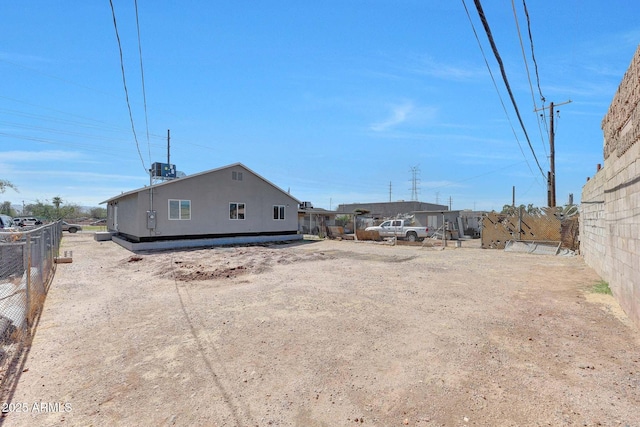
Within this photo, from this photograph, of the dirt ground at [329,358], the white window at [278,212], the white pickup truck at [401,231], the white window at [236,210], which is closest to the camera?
the dirt ground at [329,358]

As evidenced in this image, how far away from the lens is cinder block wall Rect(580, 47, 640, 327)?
5.00m

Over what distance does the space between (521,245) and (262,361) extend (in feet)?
51.3

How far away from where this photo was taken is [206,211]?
58.6 feet

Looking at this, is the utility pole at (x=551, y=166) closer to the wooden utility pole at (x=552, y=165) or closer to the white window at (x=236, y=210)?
the wooden utility pole at (x=552, y=165)

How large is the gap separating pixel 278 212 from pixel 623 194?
17686 mm

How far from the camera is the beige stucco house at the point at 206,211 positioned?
16.0m

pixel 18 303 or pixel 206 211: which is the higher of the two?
pixel 206 211

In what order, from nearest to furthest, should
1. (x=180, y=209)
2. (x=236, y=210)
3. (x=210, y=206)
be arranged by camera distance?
1. (x=180, y=209)
2. (x=210, y=206)
3. (x=236, y=210)

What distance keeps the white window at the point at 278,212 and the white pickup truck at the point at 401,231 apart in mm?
6431

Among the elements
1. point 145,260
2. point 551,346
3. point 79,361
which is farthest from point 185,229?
point 551,346

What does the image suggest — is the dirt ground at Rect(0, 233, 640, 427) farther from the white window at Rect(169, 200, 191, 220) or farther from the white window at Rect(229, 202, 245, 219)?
the white window at Rect(229, 202, 245, 219)

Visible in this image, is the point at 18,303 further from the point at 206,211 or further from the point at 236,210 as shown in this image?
the point at 236,210

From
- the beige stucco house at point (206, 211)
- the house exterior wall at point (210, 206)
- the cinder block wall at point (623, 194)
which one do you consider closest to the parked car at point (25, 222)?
the beige stucco house at point (206, 211)

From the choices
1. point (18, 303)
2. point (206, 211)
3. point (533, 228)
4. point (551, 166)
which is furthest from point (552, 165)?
point (18, 303)
